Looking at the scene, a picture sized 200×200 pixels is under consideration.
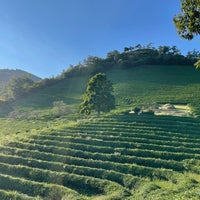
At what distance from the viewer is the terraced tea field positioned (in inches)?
782

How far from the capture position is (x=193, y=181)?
20406 mm

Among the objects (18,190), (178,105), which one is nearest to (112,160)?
(18,190)

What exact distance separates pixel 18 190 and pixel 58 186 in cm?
290

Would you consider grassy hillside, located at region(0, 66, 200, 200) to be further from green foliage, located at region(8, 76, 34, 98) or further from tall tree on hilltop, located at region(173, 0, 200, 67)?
green foliage, located at region(8, 76, 34, 98)

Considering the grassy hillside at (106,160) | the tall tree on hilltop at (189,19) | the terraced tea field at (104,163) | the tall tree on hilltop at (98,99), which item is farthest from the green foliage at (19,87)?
the tall tree on hilltop at (189,19)

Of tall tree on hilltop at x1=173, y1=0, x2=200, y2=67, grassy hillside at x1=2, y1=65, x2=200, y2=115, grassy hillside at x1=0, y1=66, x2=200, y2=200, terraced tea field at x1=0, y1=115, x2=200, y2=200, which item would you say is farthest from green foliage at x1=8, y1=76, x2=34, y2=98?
tall tree on hilltop at x1=173, y1=0, x2=200, y2=67

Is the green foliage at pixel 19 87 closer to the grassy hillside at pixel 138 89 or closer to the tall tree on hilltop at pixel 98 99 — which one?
the grassy hillside at pixel 138 89

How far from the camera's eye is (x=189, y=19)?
51.3 ft

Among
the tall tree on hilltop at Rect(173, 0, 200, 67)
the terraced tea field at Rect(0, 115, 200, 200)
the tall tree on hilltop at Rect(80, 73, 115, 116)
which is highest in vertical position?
the tall tree on hilltop at Rect(173, 0, 200, 67)

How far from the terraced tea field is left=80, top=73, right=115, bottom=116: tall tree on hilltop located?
10074mm

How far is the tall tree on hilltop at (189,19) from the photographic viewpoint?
1524cm

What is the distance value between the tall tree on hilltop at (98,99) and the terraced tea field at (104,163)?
33.0ft

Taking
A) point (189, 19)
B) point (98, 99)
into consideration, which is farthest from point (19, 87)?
point (189, 19)

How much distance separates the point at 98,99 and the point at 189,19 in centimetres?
3159
